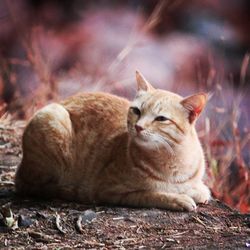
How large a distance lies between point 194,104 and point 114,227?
691mm

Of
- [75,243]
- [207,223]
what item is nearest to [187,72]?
[207,223]

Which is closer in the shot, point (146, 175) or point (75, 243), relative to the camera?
point (75, 243)

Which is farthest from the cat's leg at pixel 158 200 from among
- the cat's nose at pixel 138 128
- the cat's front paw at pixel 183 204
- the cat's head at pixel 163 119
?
the cat's nose at pixel 138 128

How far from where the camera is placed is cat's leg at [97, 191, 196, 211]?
10.3 ft

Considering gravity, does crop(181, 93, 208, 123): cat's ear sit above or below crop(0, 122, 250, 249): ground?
above

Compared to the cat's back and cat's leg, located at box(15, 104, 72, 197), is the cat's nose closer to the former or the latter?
the cat's back

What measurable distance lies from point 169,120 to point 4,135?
1.83 m

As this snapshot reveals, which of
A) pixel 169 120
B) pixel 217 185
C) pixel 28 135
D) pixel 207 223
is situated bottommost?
pixel 217 185

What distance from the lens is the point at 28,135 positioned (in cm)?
346

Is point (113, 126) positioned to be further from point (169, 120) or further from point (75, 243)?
point (75, 243)

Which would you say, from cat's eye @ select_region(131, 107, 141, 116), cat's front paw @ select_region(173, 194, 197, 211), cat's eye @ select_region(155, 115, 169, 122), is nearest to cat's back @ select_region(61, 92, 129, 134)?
cat's eye @ select_region(131, 107, 141, 116)

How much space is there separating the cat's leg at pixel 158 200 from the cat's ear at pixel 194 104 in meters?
0.38

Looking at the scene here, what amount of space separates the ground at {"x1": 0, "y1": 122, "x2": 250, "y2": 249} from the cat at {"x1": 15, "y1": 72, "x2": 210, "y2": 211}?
0.10 meters

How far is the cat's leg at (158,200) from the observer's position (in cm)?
314
